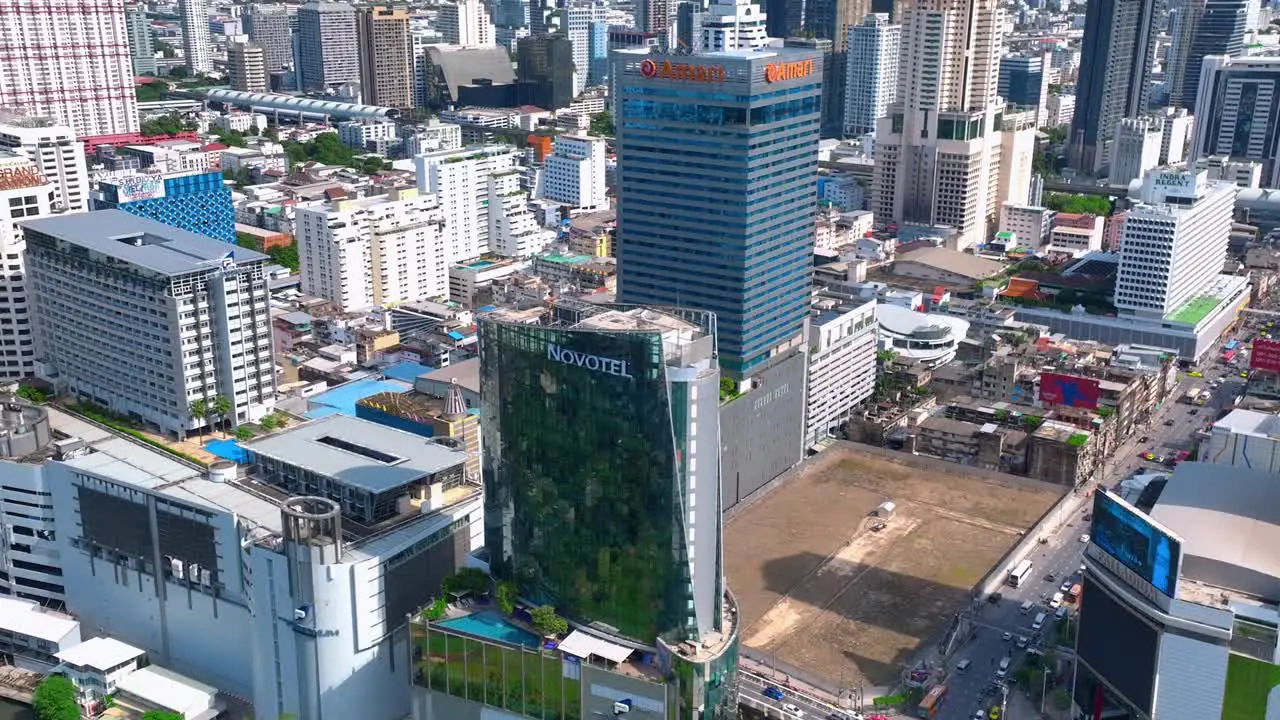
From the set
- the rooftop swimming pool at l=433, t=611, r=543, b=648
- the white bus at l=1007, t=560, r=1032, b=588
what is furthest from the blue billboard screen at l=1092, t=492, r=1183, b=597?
the rooftop swimming pool at l=433, t=611, r=543, b=648

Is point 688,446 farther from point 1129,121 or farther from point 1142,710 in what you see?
point 1129,121

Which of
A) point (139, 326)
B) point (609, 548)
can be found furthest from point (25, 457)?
point (609, 548)

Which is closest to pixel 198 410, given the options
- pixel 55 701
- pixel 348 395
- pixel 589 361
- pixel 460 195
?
pixel 348 395

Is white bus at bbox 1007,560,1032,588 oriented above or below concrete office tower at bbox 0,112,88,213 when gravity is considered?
below

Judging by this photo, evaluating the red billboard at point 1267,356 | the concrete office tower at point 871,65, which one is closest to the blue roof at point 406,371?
the red billboard at point 1267,356

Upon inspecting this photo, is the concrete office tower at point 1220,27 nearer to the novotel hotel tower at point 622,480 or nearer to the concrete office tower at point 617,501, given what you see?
the novotel hotel tower at point 622,480

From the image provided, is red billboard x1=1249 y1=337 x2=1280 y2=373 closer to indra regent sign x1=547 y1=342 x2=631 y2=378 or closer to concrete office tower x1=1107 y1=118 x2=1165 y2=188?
indra regent sign x1=547 y1=342 x2=631 y2=378
